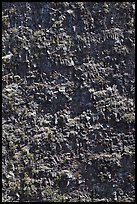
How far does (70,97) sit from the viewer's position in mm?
1788

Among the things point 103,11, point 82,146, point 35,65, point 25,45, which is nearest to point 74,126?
point 82,146

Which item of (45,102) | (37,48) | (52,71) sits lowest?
(45,102)

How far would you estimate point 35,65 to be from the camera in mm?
1789

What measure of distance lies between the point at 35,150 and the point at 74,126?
0.23 metres

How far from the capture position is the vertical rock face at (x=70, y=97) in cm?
176

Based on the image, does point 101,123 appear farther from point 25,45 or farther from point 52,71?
point 25,45

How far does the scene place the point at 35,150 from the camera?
1.76 meters

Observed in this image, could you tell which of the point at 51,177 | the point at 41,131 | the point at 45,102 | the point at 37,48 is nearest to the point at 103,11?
the point at 37,48

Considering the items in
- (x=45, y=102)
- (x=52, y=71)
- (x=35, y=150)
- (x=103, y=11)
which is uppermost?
(x=103, y=11)

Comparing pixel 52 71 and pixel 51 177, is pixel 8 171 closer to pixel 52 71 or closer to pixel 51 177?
pixel 51 177

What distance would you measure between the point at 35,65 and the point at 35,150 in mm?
433

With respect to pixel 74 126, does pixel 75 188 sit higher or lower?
lower

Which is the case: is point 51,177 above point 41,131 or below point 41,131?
below

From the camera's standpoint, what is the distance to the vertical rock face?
176 centimetres
